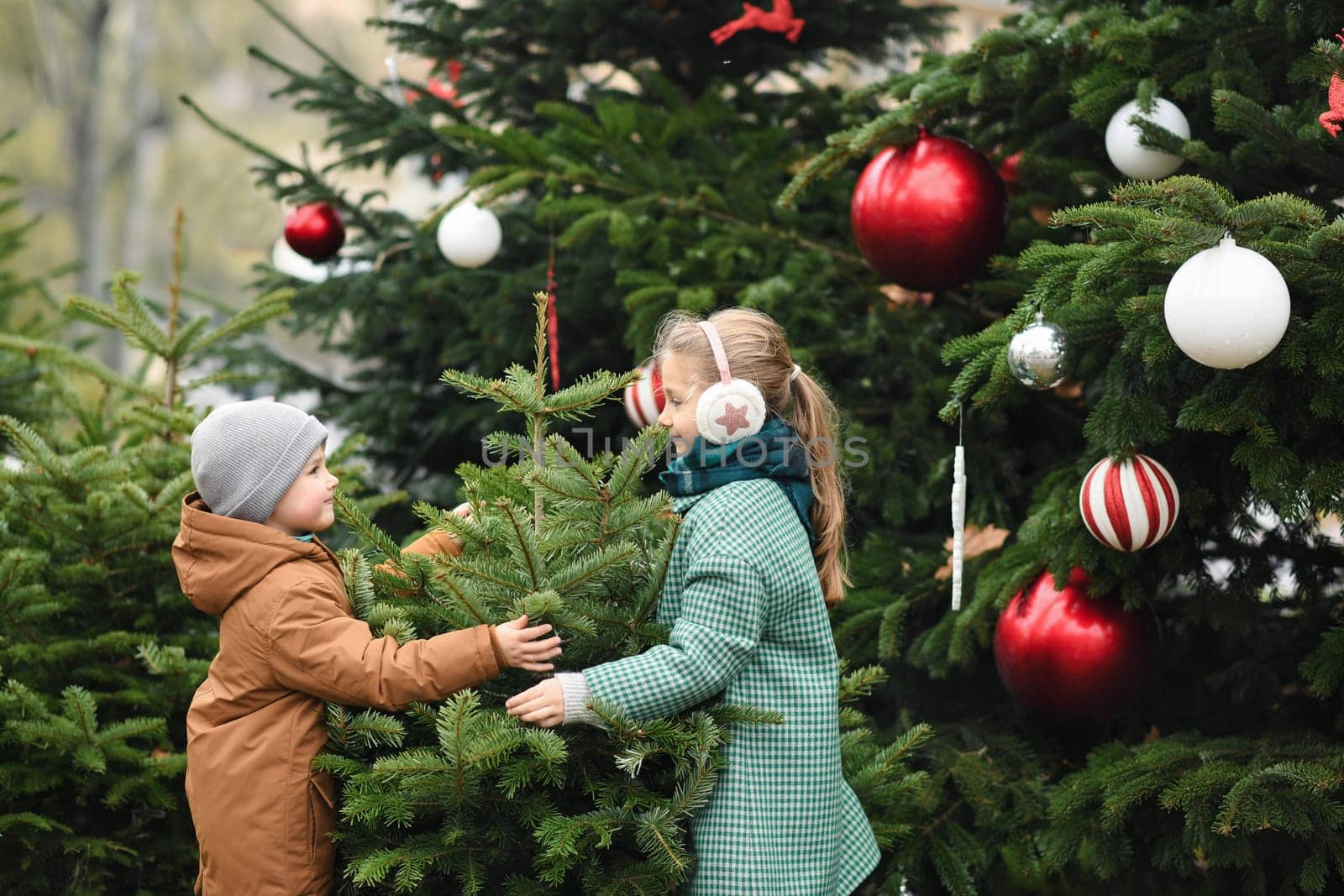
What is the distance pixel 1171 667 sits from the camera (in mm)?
3641

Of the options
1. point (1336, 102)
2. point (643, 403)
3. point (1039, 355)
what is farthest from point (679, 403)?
point (643, 403)

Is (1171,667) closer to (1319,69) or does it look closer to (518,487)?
(1319,69)

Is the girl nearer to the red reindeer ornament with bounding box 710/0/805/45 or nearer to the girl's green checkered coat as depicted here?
the girl's green checkered coat

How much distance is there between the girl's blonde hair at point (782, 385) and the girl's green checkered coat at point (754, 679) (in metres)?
0.20

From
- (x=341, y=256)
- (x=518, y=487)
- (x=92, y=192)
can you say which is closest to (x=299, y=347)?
(x=92, y=192)

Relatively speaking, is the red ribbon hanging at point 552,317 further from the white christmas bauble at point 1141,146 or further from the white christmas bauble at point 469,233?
the white christmas bauble at point 1141,146

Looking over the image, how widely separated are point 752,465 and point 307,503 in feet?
2.75

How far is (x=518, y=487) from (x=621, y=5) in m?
3.07

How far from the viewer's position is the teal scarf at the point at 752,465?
225cm

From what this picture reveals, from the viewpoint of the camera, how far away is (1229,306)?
225 cm

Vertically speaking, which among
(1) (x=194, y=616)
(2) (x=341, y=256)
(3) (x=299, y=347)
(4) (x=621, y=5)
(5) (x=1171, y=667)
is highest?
→ (4) (x=621, y=5)

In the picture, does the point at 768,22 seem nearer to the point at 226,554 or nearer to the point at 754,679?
the point at 754,679

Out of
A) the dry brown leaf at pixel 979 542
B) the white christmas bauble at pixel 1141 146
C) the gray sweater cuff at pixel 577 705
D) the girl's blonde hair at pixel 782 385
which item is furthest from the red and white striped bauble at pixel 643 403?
the gray sweater cuff at pixel 577 705

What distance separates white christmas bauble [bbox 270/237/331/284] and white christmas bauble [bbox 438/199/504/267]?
3.37 ft
